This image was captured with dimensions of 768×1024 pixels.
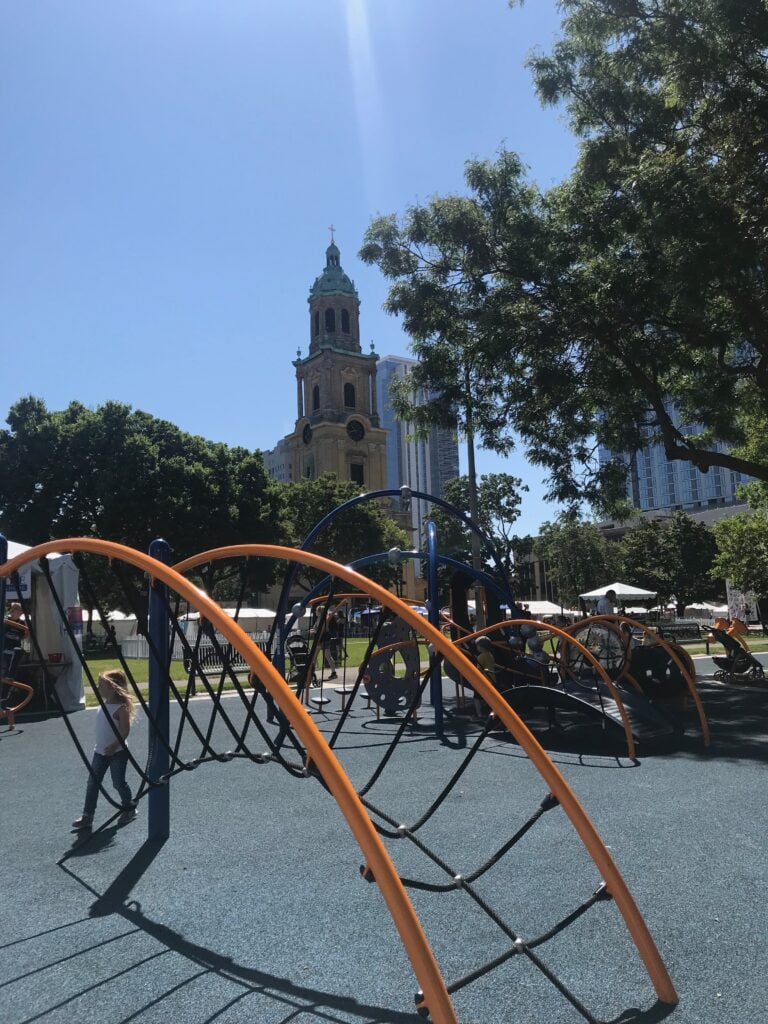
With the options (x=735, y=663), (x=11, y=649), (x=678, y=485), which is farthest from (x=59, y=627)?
(x=678, y=485)

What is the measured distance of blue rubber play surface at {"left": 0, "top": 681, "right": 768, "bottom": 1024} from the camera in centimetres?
333

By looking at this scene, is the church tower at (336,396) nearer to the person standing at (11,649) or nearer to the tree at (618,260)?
the tree at (618,260)

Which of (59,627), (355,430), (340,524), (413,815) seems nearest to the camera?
(413,815)

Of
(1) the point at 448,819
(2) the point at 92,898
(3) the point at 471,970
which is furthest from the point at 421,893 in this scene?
(2) the point at 92,898

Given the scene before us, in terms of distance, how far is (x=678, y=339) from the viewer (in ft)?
48.5

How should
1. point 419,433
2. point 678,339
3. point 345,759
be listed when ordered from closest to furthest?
point 345,759 → point 678,339 → point 419,433

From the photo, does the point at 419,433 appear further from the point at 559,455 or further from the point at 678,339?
the point at 678,339

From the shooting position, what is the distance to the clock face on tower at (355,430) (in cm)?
7800

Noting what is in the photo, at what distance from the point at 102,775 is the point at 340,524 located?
49.6 m

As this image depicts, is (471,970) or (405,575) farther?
(405,575)

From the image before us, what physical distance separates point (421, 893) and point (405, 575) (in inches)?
2891

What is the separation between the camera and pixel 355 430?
78250 millimetres

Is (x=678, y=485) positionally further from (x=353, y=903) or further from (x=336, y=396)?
(x=353, y=903)

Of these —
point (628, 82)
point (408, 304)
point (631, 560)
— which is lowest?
point (631, 560)
